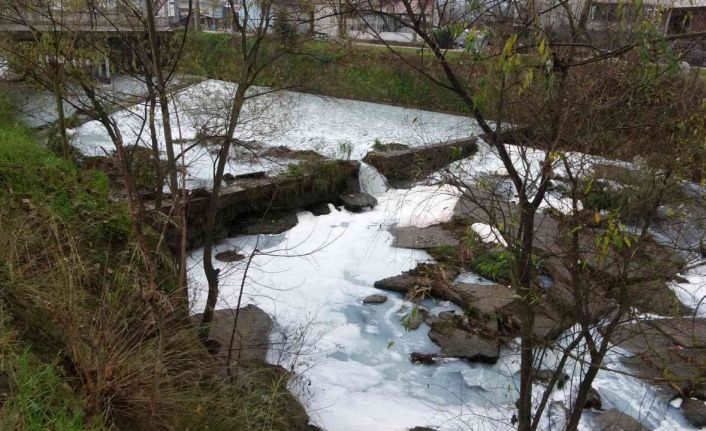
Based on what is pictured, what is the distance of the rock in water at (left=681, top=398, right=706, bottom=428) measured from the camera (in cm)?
531

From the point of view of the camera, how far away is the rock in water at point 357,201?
33.4 feet

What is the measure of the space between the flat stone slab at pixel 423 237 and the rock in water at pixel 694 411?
364cm

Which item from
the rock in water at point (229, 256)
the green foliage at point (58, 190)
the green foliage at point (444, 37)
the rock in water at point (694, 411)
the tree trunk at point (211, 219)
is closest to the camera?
the green foliage at point (444, 37)

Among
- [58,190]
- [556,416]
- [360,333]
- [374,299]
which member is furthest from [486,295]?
[58,190]

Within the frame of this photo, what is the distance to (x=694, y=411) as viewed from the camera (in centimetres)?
540

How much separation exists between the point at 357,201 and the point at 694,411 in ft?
20.0

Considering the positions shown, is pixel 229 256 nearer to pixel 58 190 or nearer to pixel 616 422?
pixel 58 190

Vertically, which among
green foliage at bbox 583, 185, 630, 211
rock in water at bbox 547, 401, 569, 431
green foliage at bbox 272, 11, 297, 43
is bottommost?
rock in water at bbox 547, 401, 569, 431

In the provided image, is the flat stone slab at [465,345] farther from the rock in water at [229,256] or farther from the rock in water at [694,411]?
the rock in water at [229,256]

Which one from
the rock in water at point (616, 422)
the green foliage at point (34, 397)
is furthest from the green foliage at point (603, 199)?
the green foliage at point (34, 397)

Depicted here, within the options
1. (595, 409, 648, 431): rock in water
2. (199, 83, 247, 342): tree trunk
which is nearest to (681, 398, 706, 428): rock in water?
(595, 409, 648, 431): rock in water

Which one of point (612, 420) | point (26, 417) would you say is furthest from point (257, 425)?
point (612, 420)

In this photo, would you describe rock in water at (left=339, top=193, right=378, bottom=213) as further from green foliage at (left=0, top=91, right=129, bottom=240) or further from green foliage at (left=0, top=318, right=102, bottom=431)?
green foliage at (left=0, top=318, right=102, bottom=431)

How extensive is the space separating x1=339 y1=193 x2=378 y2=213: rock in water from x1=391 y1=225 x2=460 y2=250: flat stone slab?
3.37ft
